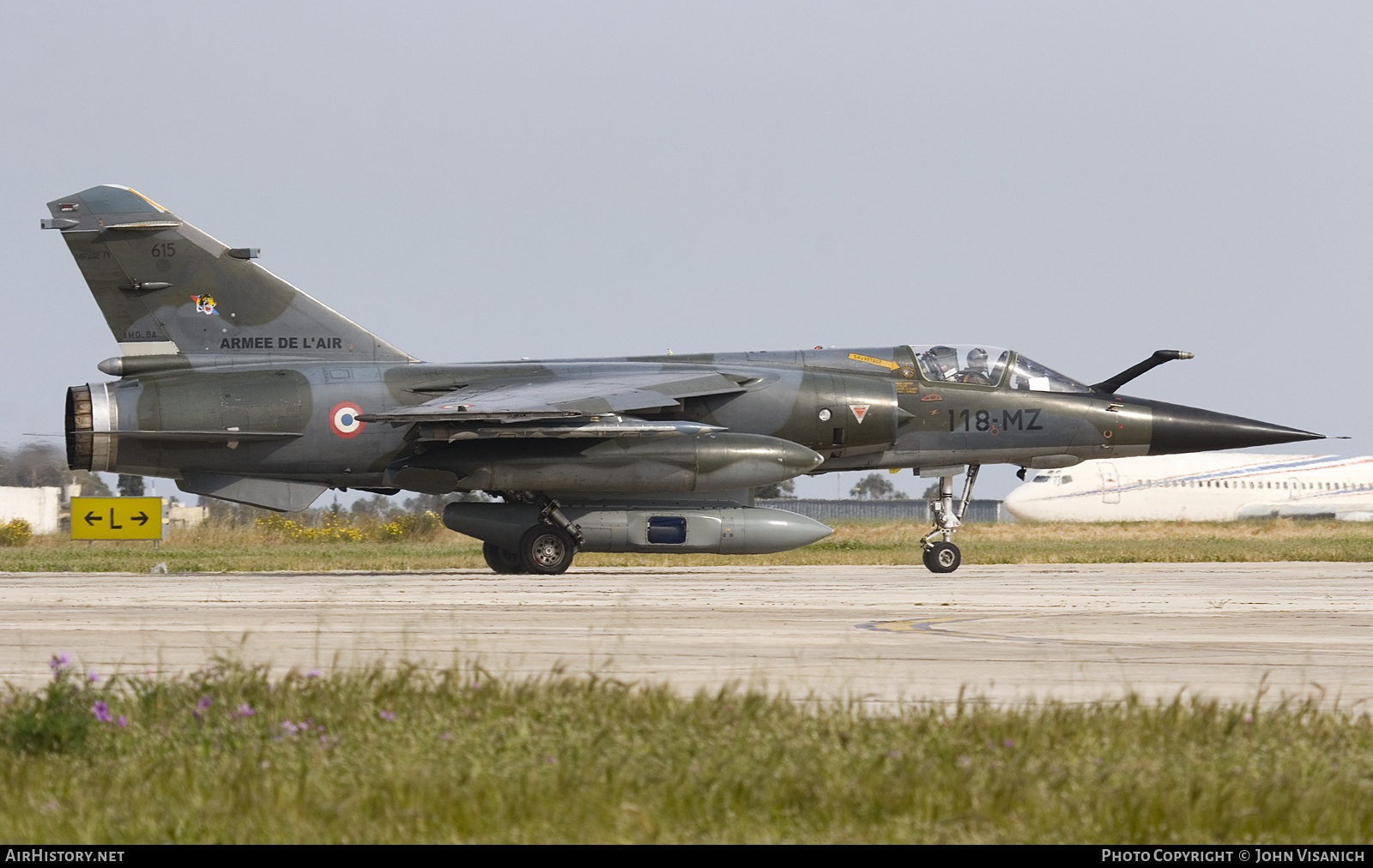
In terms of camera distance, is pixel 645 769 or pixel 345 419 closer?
pixel 645 769

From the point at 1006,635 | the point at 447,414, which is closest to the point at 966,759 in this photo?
the point at 1006,635

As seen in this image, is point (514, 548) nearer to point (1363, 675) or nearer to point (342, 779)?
point (1363, 675)

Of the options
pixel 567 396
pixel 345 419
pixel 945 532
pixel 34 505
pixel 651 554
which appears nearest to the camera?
pixel 567 396

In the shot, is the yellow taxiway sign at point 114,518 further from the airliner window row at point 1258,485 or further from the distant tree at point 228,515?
the airliner window row at point 1258,485

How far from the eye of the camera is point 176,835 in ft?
14.2

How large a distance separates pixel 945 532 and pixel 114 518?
791 inches

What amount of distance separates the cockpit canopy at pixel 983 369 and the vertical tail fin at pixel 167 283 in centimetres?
927

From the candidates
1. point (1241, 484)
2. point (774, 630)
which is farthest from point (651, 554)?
point (1241, 484)

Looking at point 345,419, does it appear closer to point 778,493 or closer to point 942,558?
point 942,558

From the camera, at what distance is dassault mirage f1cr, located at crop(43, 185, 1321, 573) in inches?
734

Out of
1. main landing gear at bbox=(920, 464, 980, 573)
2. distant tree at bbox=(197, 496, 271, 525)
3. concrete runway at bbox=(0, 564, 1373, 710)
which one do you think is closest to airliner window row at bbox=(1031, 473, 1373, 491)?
distant tree at bbox=(197, 496, 271, 525)

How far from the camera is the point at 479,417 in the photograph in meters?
17.7

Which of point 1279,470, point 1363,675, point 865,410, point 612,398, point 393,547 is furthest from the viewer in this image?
point 1279,470
